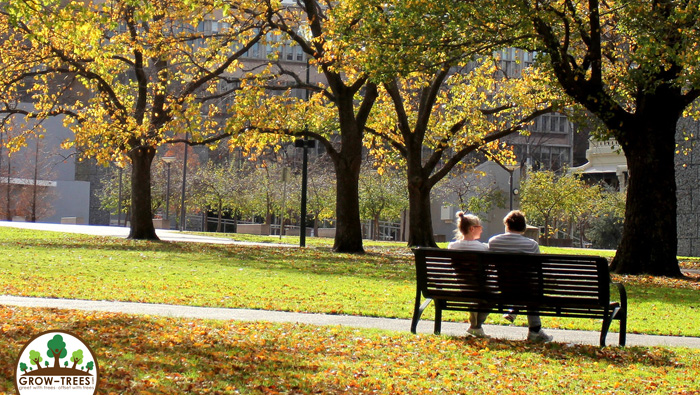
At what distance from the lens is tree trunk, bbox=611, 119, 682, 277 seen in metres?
20.3

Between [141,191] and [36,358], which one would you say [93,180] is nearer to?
[141,191]

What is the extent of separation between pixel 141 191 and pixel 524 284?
A: 76.7 ft

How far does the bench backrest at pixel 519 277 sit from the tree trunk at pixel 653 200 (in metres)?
11.8

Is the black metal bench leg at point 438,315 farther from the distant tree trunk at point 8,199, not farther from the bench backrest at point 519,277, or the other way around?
the distant tree trunk at point 8,199

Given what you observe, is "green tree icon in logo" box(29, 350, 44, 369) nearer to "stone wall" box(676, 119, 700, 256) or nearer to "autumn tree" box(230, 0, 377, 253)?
"autumn tree" box(230, 0, 377, 253)

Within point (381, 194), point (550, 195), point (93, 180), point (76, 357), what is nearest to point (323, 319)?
point (76, 357)

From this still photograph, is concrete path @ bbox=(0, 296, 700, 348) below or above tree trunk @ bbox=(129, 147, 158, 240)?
below

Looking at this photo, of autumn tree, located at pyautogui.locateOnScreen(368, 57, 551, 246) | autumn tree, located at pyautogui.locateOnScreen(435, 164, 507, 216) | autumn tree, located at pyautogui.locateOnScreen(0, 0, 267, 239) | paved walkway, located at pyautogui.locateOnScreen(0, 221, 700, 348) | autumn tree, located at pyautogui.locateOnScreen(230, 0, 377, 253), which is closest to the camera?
paved walkway, located at pyautogui.locateOnScreen(0, 221, 700, 348)

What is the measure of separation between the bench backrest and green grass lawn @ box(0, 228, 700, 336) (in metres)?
2.24

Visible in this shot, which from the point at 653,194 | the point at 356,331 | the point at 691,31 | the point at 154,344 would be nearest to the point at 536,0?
the point at 691,31

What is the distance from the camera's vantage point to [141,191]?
102 feet

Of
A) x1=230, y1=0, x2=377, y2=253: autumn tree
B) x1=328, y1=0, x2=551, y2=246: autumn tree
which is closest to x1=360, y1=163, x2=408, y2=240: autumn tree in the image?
x1=328, y1=0, x2=551, y2=246: autumn tree

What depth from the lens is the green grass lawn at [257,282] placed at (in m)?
12.6

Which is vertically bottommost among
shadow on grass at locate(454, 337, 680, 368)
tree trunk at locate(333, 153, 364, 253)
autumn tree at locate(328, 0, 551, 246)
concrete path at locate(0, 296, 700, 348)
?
concrete path at locate(0, 296, 700, 348)
